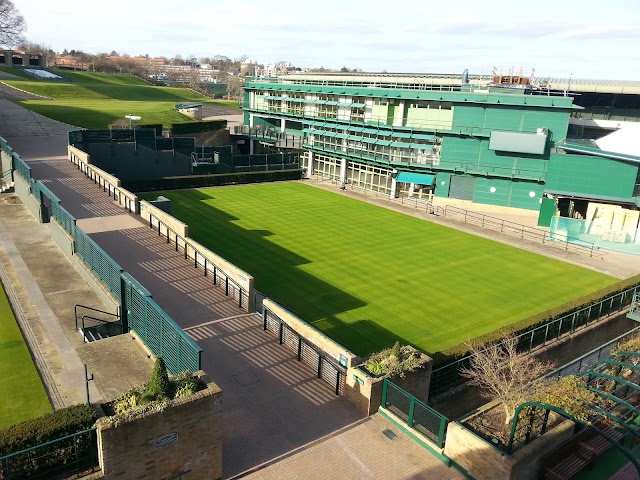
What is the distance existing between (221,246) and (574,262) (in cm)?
2290

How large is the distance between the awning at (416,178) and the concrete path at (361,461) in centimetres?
3711

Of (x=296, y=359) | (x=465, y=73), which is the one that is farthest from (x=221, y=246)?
(x=465, y=73)

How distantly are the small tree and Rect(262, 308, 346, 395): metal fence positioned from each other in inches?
240

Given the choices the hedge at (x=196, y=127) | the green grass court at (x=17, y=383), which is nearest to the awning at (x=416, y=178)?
the hedge at (x=196, y=127)

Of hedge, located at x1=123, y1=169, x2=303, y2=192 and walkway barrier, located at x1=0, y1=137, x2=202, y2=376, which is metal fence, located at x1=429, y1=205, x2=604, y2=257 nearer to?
Result: hedge, located at x1=123, y1=169, x2=303, y2=192

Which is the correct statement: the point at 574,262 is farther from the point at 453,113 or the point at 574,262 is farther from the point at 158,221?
the point at 158,221

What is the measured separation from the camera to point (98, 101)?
8412 cm

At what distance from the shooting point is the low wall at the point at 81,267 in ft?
58.4

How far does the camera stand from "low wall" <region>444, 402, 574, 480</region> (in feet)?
39.3

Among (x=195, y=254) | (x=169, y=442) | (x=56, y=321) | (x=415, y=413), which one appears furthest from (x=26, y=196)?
(x=415, y=413)

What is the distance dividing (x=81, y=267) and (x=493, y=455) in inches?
666

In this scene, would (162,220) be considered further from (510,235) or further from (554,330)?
(510,235)

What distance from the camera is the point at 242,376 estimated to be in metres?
16.2

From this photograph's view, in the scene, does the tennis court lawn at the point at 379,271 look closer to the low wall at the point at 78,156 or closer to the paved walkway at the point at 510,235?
the paved walkway at the point at 510,235
